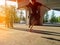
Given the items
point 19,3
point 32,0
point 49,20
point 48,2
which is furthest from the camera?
point 49,20

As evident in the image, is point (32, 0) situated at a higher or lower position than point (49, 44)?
higher

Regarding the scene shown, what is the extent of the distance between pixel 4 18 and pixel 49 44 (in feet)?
39.4

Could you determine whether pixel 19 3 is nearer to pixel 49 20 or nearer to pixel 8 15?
pixel 8 15

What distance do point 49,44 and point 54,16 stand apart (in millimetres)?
39581

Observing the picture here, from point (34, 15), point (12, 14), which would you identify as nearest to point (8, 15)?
point (12, 14)

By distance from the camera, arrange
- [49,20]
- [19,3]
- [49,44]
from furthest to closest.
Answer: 1. [49,20]
2. [19,3]
3. [49,44]

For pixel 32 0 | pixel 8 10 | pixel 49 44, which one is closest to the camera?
pixel 49 44

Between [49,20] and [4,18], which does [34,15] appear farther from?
[49,20]

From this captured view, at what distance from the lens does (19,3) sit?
32312mm

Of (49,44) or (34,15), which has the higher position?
(34,15)

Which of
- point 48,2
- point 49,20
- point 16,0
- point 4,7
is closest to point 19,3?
point 16,0

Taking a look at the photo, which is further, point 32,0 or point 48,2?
point 48,2

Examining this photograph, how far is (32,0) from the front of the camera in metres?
14.8

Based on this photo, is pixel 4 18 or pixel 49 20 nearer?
pixel 4 18
